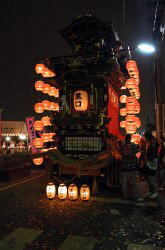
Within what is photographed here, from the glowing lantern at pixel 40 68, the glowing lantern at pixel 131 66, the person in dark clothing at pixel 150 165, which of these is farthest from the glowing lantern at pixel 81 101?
the person in dark clothing at pixel 150 165

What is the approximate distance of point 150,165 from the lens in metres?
9.11

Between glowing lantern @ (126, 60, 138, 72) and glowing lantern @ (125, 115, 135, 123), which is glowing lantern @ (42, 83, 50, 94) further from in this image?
glowing lantern @ (125, 115, 135, 123)

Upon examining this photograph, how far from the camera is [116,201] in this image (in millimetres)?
9438

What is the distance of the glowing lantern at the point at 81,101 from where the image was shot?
13195 mm

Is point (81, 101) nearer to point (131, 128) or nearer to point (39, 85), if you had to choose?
point (131, 128)

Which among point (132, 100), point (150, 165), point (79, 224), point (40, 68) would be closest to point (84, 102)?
point (132, 100)

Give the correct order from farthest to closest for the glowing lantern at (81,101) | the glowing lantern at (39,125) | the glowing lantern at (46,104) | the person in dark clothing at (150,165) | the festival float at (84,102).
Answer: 1. the glowing lantern at (39,125)
2. the glowing lantern at (46,104)
3. the glowing lantern at (81,101)
4. the festival float at (84,102)
5. the person in dark clothing at (150,165)

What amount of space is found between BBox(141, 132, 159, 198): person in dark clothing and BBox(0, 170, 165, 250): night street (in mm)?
597

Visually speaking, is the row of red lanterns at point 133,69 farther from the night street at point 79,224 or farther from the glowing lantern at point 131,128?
the night street at point 79,224

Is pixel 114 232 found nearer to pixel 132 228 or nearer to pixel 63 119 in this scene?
pixel 132 228

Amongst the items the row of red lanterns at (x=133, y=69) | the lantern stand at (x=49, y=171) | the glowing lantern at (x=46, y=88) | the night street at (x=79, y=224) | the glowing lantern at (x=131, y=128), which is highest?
the row of red lanterns at (x=133, y=69)

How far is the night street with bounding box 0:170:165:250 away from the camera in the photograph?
5637 millimetres

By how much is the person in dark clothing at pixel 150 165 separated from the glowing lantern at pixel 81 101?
15.7 feet

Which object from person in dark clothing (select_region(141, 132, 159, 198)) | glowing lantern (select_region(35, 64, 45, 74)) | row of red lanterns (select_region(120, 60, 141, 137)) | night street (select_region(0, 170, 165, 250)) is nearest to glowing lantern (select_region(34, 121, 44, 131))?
glowing lantern (select_region(35, 64, 45, 74))
